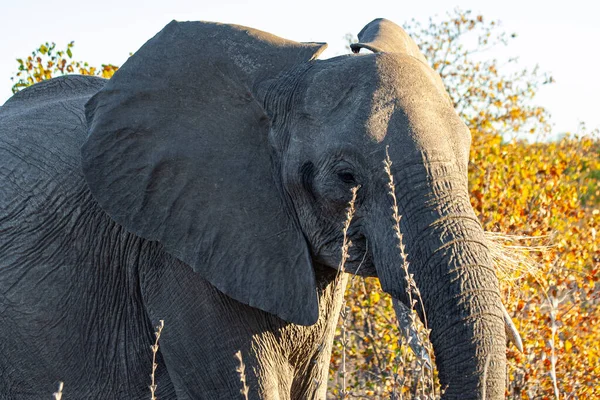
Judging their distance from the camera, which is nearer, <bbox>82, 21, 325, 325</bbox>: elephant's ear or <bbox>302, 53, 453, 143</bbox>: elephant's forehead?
<bbox>302, 53, 453, 143</bbox>: elephant's forehead

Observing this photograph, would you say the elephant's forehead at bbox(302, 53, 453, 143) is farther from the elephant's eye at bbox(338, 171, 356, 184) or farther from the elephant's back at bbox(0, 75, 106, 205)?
the elephant's back at bbox(0, 75, 106, 205)

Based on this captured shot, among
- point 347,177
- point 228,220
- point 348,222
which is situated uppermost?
point 347,177

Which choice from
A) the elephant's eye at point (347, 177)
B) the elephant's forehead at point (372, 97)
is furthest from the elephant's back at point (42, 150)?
the elephant's eye at point (347, 177)

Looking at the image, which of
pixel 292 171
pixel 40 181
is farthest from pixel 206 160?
pixel 40 181

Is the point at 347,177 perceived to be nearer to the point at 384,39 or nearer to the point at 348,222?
the point at 348,222

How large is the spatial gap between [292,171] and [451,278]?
2.26 feet

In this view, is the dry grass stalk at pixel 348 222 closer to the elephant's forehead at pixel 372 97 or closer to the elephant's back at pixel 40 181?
the elephant's forehead at pixel 372 97

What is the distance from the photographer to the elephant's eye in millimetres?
3143

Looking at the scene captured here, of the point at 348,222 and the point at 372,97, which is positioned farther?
the point at 372,97

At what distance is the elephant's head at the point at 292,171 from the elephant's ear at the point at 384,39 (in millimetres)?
23

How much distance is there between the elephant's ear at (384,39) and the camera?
143 inches

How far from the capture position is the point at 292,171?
3293 mm

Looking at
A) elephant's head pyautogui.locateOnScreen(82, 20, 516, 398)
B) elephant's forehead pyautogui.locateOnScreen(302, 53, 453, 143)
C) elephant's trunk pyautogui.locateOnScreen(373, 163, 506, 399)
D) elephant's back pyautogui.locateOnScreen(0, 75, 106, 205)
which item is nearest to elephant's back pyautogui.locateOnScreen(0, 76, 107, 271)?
elephant's back pyautogui.locateOnScreen(0, 75, 106, 205)

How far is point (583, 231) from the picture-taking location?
6766mm
